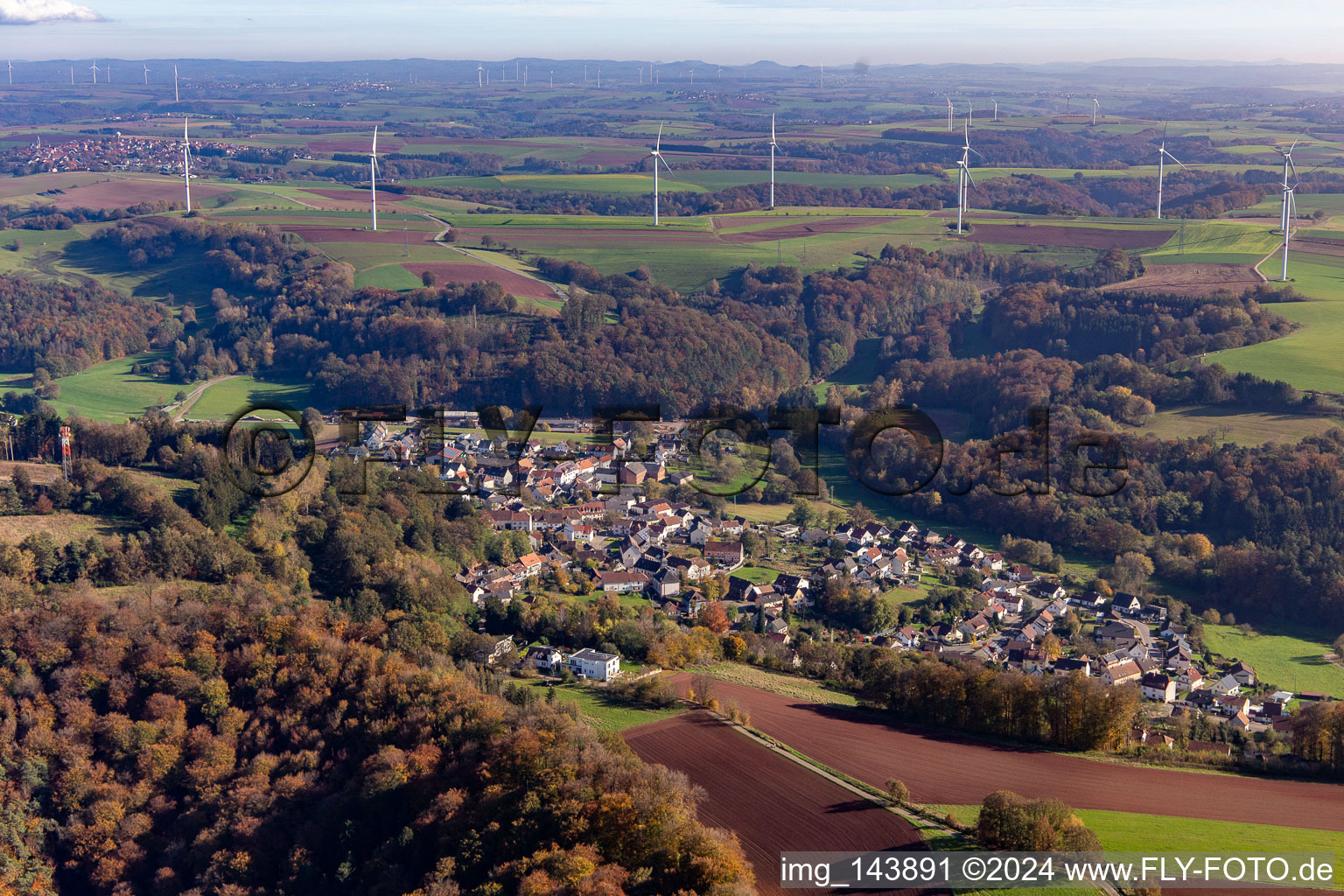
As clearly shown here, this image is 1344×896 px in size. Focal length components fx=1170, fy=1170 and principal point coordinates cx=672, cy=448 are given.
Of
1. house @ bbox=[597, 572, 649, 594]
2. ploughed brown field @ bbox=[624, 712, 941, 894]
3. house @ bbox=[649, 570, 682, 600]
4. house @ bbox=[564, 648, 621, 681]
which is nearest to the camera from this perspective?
ploughed brown field @ bbox=[624, 712, 941, 894]

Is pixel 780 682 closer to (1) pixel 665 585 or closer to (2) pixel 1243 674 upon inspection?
(1) pixel 665 585

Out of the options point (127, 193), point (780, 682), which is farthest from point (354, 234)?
point (780, 682)

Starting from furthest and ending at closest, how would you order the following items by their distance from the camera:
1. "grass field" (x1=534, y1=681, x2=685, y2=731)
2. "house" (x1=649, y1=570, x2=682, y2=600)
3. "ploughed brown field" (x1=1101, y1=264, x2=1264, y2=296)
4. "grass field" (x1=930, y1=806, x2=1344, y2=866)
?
"ploughed brown field" (x1=1101, y1=264, x2=1264, y2=296)
"house" (x1=649, y1=570, x2=682, y2=600)
"grass field" (x1=534, y1=681, x2=685, y2=731)
"grass field" (x1=930, y1=806, x2=1344, y2=866)

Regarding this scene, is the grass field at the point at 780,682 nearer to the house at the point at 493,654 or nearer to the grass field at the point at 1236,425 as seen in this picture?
the house at the point at 493,654

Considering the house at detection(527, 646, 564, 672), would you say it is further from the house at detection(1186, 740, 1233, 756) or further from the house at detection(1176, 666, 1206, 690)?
the house at detection(1176, 666, 1206, 690)

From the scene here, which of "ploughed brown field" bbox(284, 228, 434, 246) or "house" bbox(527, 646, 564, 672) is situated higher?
"ploughed brown field" bbox(284, 228, 434, 246)

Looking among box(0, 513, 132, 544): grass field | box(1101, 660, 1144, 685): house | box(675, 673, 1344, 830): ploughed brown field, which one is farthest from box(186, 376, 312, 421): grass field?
box(675, 673, 1344, 830): ploughed brown field
